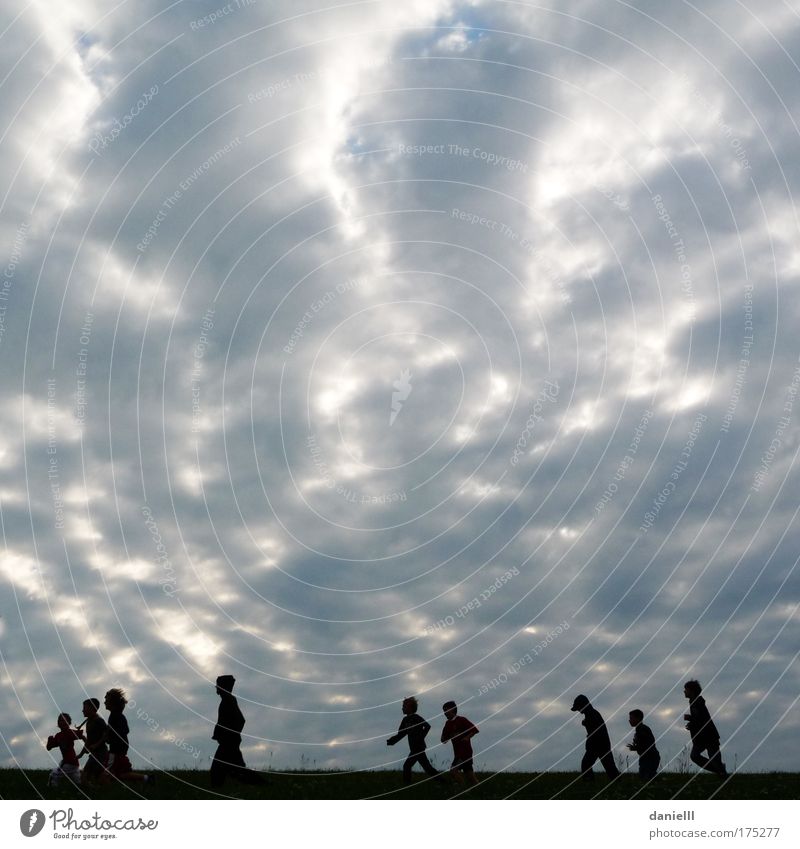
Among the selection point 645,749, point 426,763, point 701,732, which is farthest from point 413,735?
point 701,732

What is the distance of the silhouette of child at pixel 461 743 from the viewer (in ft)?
70.3

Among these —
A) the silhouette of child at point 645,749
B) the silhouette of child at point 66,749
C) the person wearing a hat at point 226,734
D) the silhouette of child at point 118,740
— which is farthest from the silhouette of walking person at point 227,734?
the silhouette of child at point 645,749

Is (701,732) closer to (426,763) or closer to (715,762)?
(715,762)

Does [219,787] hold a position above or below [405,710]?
below

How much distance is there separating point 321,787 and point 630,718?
8.12 metres

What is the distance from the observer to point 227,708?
65.6 feet

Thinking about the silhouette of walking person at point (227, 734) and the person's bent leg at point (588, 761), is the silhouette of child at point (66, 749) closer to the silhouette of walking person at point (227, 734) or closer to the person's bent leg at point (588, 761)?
the silhouette of walking person at point (227, 734)

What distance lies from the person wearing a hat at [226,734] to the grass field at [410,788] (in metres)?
0.42

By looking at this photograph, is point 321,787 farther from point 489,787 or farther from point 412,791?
point 489,787

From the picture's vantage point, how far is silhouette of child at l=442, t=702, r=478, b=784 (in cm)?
2142

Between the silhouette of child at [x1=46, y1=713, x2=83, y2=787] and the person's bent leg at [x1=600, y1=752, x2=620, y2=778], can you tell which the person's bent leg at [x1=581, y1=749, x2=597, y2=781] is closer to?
the person's bent leg at [x1=600, y1=752, x2=620, y2=778]

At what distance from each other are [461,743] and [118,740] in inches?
296

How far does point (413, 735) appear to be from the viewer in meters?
22.1
